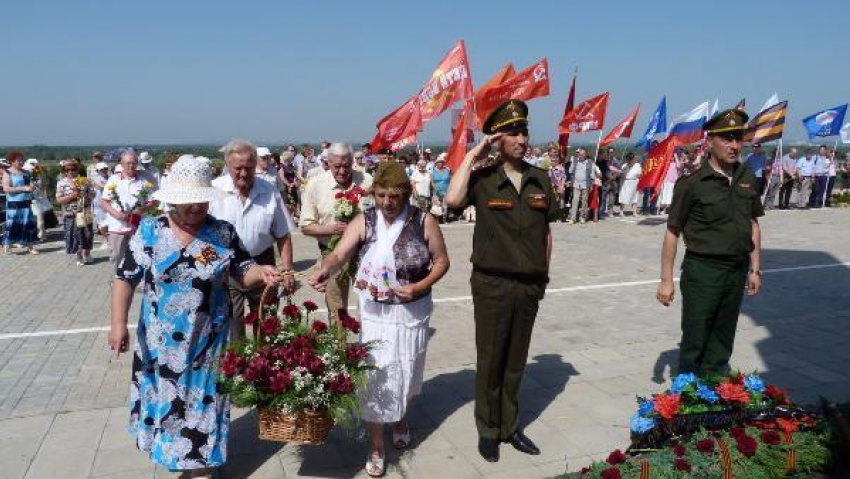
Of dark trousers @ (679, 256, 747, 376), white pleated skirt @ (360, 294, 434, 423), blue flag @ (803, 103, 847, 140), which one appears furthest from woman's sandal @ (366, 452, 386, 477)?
blue flag @ (803, 103, 847, 140)

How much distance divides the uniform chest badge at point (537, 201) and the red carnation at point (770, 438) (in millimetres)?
1750

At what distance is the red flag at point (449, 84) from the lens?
6.84 m

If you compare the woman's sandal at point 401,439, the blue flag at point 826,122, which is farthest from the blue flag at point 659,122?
the woman's sandal at point 401,439

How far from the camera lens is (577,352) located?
640cm

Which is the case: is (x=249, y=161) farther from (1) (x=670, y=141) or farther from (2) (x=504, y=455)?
(1) (x=670, y=141)

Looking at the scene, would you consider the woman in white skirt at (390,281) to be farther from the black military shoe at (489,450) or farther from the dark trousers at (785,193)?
the dark trousers at (785,193)

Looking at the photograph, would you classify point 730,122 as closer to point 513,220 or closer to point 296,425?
point 513,220

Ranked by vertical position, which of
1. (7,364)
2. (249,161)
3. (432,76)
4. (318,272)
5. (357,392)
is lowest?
(7,364)

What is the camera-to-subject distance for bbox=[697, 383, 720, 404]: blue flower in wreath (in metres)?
3.42

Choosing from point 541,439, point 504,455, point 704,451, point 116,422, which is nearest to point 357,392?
point 504,455

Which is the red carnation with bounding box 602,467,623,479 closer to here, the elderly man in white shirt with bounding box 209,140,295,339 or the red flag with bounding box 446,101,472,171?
the elderly man in white shirt with bounding box 209,140,295,339

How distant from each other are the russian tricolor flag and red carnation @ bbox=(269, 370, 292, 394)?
13.8 m

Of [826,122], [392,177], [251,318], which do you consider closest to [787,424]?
[392,177]

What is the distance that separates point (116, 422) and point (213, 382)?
1.60m
